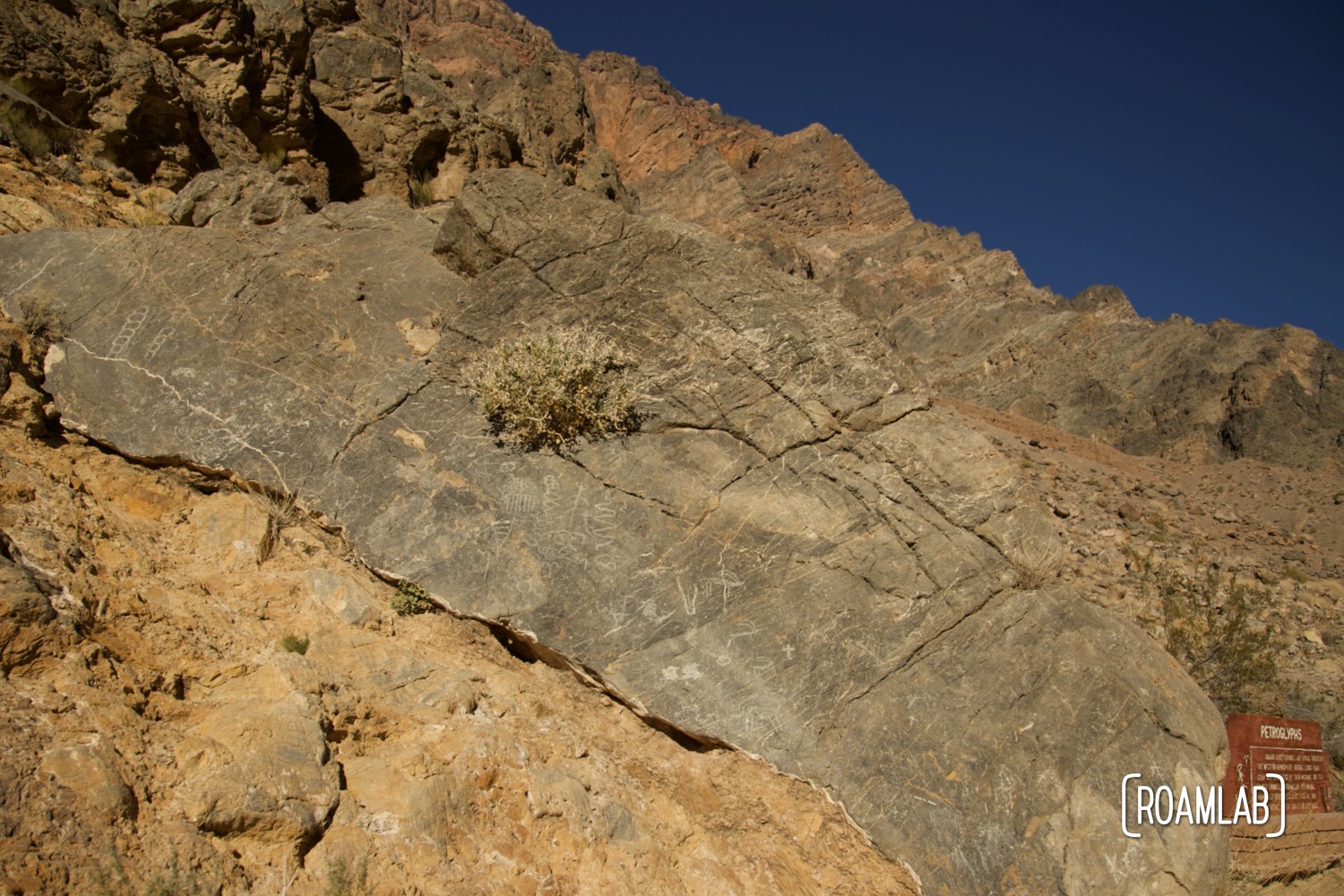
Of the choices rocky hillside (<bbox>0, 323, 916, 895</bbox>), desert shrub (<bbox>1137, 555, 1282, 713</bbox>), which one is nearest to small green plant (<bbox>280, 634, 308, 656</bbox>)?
rocky hillside (<bbox>0, 323, 916, 895</bbox>)

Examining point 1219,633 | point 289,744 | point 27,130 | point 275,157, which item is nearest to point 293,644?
point 289,744

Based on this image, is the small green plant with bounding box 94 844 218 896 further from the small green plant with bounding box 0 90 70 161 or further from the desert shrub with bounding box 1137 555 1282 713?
the desert shrub with bounding box 1137 555 1282 713

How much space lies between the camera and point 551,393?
566cm

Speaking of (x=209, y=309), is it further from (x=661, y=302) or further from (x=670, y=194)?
(x=670, y=194)

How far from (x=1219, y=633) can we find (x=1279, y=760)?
376 cm

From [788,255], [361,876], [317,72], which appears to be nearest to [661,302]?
[361,876]

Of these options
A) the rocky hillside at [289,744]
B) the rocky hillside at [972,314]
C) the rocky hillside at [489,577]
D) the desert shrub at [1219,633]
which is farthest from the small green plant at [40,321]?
the desert shrub at [1219,633]

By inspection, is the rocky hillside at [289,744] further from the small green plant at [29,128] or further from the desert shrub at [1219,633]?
the desert shrub at [1219,633]

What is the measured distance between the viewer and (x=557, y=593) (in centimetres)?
514

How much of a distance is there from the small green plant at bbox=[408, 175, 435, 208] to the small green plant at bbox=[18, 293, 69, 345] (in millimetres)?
4859

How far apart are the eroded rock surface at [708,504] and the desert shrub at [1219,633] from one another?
377cm

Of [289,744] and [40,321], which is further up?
[40,321]

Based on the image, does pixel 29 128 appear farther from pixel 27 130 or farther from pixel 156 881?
pixel 156 881

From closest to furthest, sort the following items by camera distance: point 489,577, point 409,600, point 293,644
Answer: point 293,644 < point 409,600 < point 489,577
